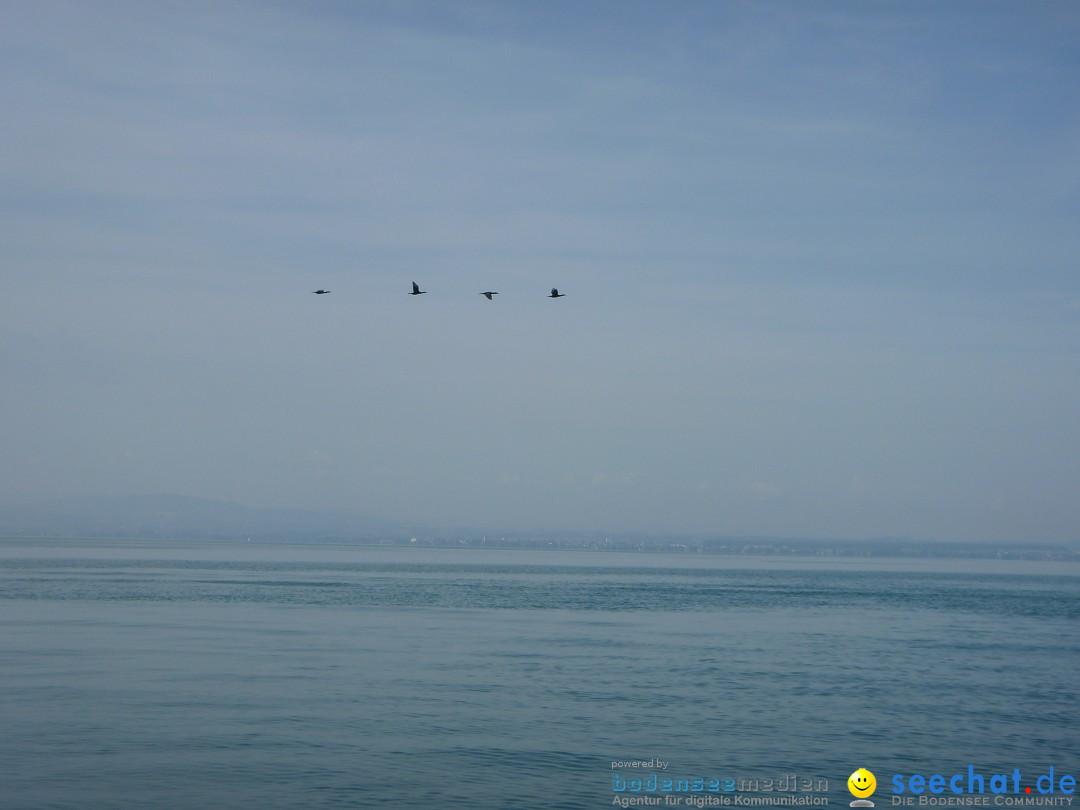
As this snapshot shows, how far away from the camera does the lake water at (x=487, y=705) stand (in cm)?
2333

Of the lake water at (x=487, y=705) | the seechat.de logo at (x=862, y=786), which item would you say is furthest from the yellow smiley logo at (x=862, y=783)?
the lake water at (x=487, y=705)

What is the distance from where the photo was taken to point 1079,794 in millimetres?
23594

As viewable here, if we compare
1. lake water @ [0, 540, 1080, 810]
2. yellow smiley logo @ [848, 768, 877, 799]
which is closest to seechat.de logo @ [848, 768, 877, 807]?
yellow smiley logo @ [848, 768, 877, 799]

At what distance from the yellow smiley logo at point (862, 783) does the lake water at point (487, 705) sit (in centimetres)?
26

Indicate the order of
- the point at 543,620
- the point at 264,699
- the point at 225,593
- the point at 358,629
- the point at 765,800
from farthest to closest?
the point at 225,593, the point at 543,620, the point at 358,629, the point at 264,699, the point at 765,800

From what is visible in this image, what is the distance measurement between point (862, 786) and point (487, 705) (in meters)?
12.0

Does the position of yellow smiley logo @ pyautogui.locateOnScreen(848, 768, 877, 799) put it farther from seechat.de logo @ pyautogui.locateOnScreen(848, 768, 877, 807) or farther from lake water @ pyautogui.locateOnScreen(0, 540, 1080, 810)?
lake water @ pyautogui.locateOnScreen(0, 540, 1080, 810)

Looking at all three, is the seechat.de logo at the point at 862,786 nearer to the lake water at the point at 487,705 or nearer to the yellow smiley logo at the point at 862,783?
the yellow smiley logo at the point at 862,783

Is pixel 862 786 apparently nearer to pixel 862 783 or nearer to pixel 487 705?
pixel 862 783

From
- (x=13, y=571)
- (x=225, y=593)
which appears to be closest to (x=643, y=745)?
(x=225, y=593)

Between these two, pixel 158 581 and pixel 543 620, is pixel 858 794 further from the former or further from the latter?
pixel 158 581

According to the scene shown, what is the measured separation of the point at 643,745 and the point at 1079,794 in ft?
33.5

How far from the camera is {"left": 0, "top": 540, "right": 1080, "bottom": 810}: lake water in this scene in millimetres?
23328

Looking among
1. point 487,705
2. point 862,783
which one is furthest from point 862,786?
point 487,705
